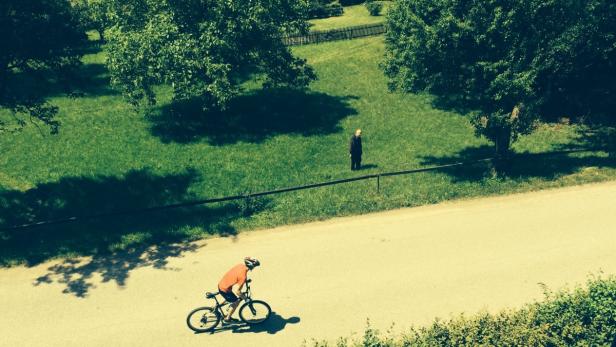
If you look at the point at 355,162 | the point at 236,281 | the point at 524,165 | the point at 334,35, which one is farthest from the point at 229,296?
the point at 334,35

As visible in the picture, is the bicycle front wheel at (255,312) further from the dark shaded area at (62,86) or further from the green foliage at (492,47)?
the dark shaded area at (62,86)

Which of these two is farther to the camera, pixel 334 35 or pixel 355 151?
pixel 334 35

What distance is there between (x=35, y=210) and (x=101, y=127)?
7.68 metres

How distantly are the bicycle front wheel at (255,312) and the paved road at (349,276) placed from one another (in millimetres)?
291

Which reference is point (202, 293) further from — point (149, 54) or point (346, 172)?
point (149, 54)

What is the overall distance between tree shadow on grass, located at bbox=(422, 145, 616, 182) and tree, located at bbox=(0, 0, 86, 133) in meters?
14.3

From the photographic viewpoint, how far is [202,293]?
42.9 feet

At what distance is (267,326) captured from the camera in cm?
1201

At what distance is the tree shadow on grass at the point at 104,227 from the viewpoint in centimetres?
1434

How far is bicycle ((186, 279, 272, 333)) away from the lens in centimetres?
1166

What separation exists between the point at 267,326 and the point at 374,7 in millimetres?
36906

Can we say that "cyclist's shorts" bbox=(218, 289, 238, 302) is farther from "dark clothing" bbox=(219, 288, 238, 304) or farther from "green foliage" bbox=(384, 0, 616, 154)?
"green foliage" bbox=(384, 0, 616, 154)

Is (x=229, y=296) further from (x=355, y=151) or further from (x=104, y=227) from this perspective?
(x=355, y=151)

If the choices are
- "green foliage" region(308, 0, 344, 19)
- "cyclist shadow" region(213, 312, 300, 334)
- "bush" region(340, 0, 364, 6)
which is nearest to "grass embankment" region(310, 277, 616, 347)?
"cyclist shadow" region(213, 312, 300, 334)
